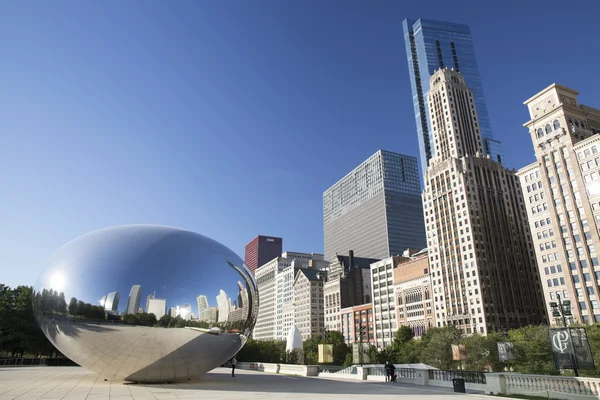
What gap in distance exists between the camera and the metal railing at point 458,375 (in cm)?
2167

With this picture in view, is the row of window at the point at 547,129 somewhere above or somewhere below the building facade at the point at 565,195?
above

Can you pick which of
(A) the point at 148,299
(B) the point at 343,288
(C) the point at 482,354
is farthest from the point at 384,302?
(A) the point at 148,299

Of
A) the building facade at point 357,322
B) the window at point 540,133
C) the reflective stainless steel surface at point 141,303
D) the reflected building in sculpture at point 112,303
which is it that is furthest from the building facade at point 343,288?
the reflected building in sculpture at point 112,303

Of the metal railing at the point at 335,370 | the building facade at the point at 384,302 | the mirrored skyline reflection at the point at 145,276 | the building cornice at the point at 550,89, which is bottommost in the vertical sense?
the metal railing at the point at 335,370

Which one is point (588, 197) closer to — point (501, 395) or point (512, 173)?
point (512, 173)

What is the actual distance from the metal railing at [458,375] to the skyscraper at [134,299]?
1804 centimetres

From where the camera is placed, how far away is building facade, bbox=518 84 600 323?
79.8 metres

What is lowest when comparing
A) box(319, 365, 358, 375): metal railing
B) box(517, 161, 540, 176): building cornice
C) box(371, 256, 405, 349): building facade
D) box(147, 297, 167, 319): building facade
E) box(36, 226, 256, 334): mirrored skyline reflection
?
box(319, 365, 358, 375): metal railing

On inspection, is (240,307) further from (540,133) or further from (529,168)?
(540,133)

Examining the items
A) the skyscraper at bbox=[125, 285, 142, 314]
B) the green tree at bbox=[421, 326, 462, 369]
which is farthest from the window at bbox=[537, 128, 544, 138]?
the skyscraper at bbox=[125, 285, 142, 314]

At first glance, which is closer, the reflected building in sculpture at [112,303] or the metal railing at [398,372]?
the reflected building in sculpture at [112,303]

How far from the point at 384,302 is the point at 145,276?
128 m

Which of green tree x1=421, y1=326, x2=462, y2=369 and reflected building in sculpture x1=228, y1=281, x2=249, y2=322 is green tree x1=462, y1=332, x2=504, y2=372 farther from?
reflected building in sculpture x1=228, y1=281, x2=249, y2=322

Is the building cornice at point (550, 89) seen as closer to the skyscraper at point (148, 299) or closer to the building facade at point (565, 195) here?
the building facade at point (565, 195)
